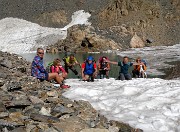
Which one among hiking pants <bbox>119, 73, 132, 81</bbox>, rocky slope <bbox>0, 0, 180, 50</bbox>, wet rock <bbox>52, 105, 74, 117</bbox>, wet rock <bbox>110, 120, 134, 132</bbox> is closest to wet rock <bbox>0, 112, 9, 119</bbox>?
wet rock <bbox>52, 105, 74, 117</bbox>

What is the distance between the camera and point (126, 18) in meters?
91.9

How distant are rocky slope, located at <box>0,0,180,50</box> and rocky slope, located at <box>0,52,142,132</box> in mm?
67241

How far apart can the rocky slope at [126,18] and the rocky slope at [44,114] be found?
221 ft

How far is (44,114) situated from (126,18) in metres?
85.8

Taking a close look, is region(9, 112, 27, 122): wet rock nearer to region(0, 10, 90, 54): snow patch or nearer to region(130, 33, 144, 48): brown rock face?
region(130, 33, 144, 48): brown rock face

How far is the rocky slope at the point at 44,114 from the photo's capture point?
7305 millimetres

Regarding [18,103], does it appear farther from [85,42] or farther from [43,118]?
[85,42]

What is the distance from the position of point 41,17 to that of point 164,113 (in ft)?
345

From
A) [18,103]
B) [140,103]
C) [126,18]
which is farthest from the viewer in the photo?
[126,18]

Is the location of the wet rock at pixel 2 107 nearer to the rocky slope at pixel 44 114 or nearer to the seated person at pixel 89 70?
the rocky slope at pixel 44 114

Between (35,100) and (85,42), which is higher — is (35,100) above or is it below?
below

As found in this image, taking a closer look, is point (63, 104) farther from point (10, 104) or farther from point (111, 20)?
point (111, 20)

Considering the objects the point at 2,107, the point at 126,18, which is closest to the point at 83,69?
the point at 2,107

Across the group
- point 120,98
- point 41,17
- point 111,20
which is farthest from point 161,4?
point 120,98
